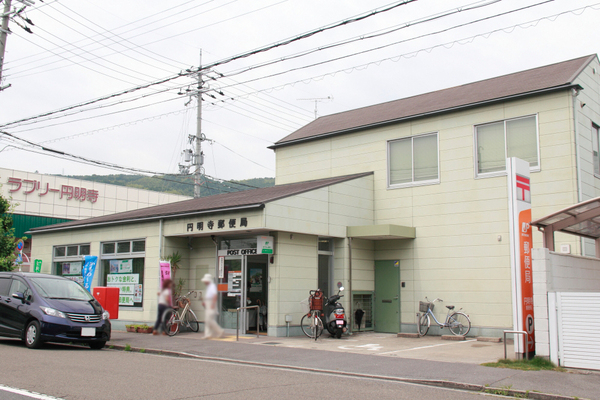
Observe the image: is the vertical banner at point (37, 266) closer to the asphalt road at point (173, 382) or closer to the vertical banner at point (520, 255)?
the asphalt road at point (173, 382)

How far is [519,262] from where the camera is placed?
39.7 feet

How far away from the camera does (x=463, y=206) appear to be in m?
17.9

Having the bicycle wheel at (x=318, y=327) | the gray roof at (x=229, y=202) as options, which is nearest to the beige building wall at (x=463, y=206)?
the gray roof at (x=229, y=202)

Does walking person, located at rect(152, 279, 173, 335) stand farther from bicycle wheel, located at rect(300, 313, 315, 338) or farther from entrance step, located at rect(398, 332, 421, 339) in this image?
entrance step, located at rect(398, 332, 421, 339)

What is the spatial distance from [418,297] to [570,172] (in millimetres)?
6404

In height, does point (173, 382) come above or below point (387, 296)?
below

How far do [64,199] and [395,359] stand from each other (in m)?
32.7

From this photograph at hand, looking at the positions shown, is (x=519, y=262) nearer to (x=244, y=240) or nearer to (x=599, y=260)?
(x=599, y=260)

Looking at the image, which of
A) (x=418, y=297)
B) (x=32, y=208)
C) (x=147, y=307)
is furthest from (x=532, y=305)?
(x=32, y=208)

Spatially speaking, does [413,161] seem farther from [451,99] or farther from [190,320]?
[190,320]

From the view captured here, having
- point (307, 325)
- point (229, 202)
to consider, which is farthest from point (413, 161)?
point (229, 202)

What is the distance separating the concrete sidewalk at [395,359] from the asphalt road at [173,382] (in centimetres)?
73

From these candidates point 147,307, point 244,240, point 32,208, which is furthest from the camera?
point 32,208

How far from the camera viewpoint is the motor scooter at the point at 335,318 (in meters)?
16.7
